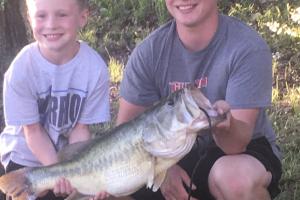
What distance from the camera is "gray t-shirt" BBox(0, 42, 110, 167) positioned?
149 inches

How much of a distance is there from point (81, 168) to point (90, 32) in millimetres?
4298

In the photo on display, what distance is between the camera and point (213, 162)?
368 cm

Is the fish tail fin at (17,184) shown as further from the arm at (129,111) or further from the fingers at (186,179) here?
the fingers at (186,179)

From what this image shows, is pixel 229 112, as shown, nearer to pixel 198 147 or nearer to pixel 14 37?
pixel 198 147

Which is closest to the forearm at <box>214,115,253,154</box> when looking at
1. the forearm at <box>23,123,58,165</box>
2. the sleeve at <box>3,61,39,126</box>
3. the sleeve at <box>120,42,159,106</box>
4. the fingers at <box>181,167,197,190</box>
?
the fingers at <box>181,167,197,190</box>

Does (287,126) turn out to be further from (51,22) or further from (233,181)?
(51,22)

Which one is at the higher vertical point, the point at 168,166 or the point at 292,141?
the point at 168,166

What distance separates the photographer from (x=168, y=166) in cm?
327


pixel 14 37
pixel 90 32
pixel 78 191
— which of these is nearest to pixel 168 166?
pixel 78 191

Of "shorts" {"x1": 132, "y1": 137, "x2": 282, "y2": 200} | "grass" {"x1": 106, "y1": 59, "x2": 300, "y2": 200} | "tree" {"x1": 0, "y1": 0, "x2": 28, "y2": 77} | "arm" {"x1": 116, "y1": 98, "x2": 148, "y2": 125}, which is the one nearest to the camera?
"shorts" {"x1": 132, "y1": 137, "x2": 282, "y2": 200}

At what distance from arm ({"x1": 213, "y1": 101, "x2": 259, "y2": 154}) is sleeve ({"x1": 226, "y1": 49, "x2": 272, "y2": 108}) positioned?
0.15ft

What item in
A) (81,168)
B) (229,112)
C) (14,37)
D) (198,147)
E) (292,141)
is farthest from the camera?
(14,37)

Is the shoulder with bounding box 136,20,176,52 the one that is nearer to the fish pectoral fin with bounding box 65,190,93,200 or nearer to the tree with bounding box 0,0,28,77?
the fish pectoral fin with bounding box 65,190,93,200

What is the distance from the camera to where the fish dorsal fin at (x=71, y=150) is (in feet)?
11.4
